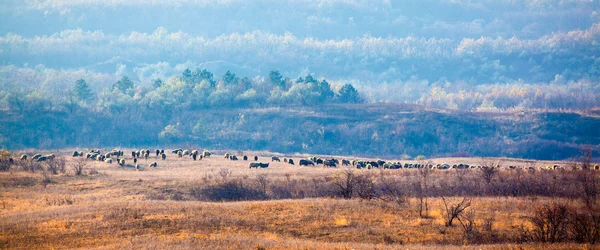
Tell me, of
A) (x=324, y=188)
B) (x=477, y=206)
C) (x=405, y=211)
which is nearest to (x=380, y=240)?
(x=405, y=211)

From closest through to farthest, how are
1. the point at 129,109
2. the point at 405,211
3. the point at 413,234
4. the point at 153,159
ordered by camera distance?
the point at 413,234 < the point at 405,211 < the point at 153,159 < the point at 129,109

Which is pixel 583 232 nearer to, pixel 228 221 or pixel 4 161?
pixel 228 221

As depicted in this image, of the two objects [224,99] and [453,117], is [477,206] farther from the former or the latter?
[224,99]

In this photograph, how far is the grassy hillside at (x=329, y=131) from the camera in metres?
132

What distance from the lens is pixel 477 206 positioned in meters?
46.1

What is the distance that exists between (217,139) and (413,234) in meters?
103

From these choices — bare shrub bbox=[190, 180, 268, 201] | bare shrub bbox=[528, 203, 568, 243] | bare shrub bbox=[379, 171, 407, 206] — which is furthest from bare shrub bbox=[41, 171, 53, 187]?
bare shrub bbox=[528, 203, 568, 243]

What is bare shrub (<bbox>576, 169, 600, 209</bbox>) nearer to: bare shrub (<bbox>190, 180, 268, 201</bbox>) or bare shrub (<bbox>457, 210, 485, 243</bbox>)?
bare shrub (<bbox>457, 210, 485, 243</bbox>)

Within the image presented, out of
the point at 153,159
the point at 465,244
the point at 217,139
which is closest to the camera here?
the point at 465,244

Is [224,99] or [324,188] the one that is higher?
[224,99]

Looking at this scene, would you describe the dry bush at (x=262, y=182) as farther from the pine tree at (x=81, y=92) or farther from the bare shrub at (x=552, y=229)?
the pine tree at (x=81, y=92)

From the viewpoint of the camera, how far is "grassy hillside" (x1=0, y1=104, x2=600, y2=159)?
5217 inches

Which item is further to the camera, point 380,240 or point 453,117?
point 453,117

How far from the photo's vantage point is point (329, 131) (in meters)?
140
